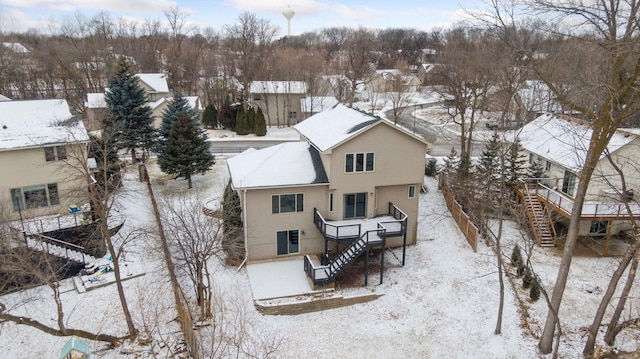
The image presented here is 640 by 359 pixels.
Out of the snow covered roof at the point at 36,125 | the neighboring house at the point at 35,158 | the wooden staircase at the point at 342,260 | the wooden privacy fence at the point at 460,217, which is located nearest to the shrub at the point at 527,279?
the wooden privacy fence at the point at 460,217

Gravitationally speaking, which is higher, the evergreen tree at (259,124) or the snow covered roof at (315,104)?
the snow covered roof at (315,104)

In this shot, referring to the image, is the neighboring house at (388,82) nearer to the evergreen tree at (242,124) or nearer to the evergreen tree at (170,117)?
the evergreen tree at (242,124)

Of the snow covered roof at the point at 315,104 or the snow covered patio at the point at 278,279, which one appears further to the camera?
the snow covered roof at the point at 315,104

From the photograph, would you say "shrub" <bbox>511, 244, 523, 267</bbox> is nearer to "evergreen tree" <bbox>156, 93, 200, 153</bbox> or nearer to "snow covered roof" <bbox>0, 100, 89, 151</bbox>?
"snow covered roof" <bbox>0, 100, 89, 151</bbox>

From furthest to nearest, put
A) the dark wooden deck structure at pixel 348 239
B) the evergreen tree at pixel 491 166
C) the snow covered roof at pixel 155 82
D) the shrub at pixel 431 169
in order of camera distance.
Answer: the snow covered roof at pixel 155 82
the shrub at pixel 431 169
the evergreen tree at pixel 491 166
the dark wooden deck structure at pixel 348 239

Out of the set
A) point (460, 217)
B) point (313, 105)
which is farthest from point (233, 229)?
point (313, 105)

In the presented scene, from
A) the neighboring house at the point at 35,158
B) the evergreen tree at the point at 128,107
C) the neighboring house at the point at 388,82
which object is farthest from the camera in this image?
the neighboring house at the point at 388,82

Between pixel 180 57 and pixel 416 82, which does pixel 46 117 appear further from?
pixel 416 82

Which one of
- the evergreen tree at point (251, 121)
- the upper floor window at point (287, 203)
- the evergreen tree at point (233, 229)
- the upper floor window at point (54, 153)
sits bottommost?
the evergreen tree at point (233, 229)
